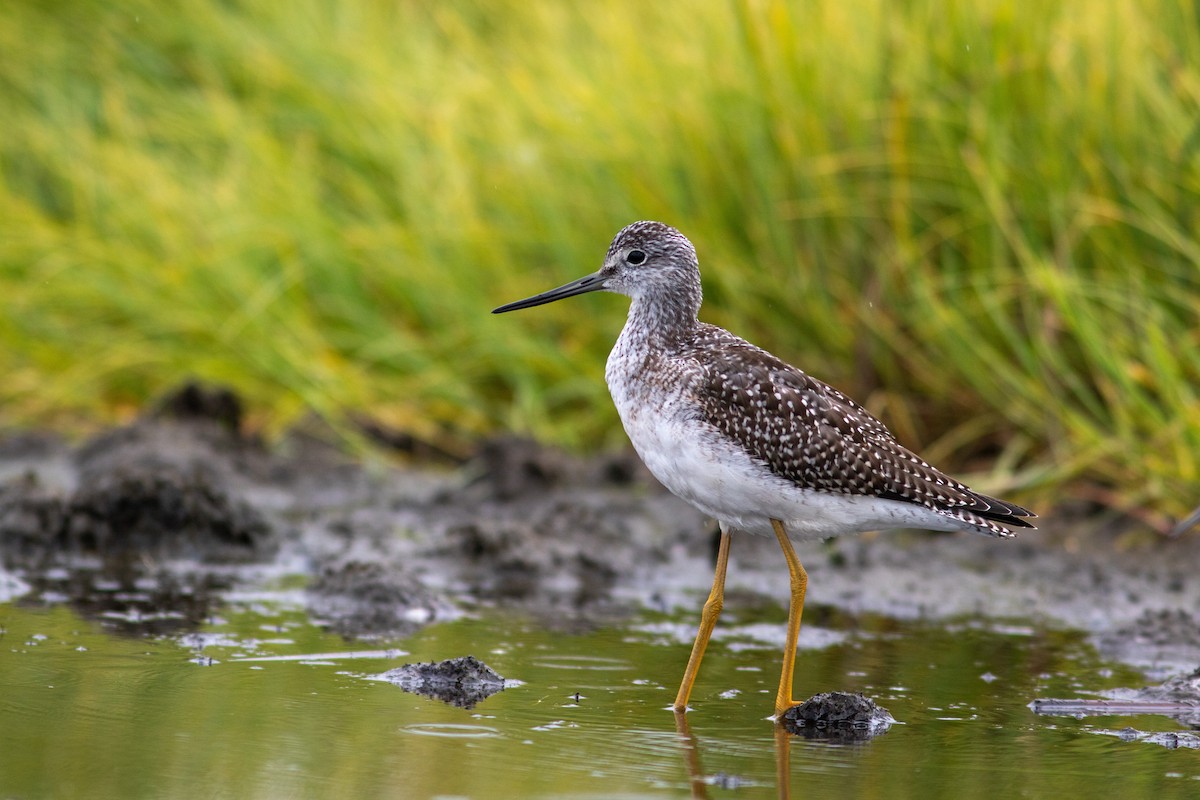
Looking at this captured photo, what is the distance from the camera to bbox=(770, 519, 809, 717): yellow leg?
500 cm

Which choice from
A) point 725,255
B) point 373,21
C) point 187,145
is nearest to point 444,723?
point 725,255

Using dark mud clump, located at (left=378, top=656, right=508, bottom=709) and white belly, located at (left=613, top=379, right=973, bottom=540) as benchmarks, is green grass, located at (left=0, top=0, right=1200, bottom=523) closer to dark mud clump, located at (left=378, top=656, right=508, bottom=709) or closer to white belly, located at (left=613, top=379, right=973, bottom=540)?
white belly, located at (left=613, top=379, right=973, bottom=540)

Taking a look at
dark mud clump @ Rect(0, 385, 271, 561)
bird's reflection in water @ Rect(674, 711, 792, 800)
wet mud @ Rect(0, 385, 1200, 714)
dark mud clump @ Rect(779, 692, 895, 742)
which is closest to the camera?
bird's reflection in water @ Rect(674, 711, 792, 800)

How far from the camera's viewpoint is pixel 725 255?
8.56m

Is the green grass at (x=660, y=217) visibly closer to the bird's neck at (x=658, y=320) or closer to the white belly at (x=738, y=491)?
the bird's neck at (x=658, y=320)

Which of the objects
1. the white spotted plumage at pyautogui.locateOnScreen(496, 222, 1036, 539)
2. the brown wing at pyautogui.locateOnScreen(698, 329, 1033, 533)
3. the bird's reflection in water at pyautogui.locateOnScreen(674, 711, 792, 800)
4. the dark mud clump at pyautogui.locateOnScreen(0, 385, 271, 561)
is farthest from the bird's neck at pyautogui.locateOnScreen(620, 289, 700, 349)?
the dark mud clump at pyautogui.locateOnScreen(0, 385, 271, 561)

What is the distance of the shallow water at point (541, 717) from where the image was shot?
4.08m

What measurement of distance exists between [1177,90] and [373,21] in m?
6.34

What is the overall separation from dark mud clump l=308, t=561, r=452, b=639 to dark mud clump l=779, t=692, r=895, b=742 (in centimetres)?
174

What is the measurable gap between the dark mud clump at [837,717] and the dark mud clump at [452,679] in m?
0.94

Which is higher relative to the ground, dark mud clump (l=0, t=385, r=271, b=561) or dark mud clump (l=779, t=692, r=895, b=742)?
dark mud clump (l=0, t=385, r=271, b=561)

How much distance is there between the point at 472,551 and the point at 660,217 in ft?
8.15

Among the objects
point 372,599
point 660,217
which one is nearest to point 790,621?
point 372,599

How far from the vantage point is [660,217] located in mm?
8766
